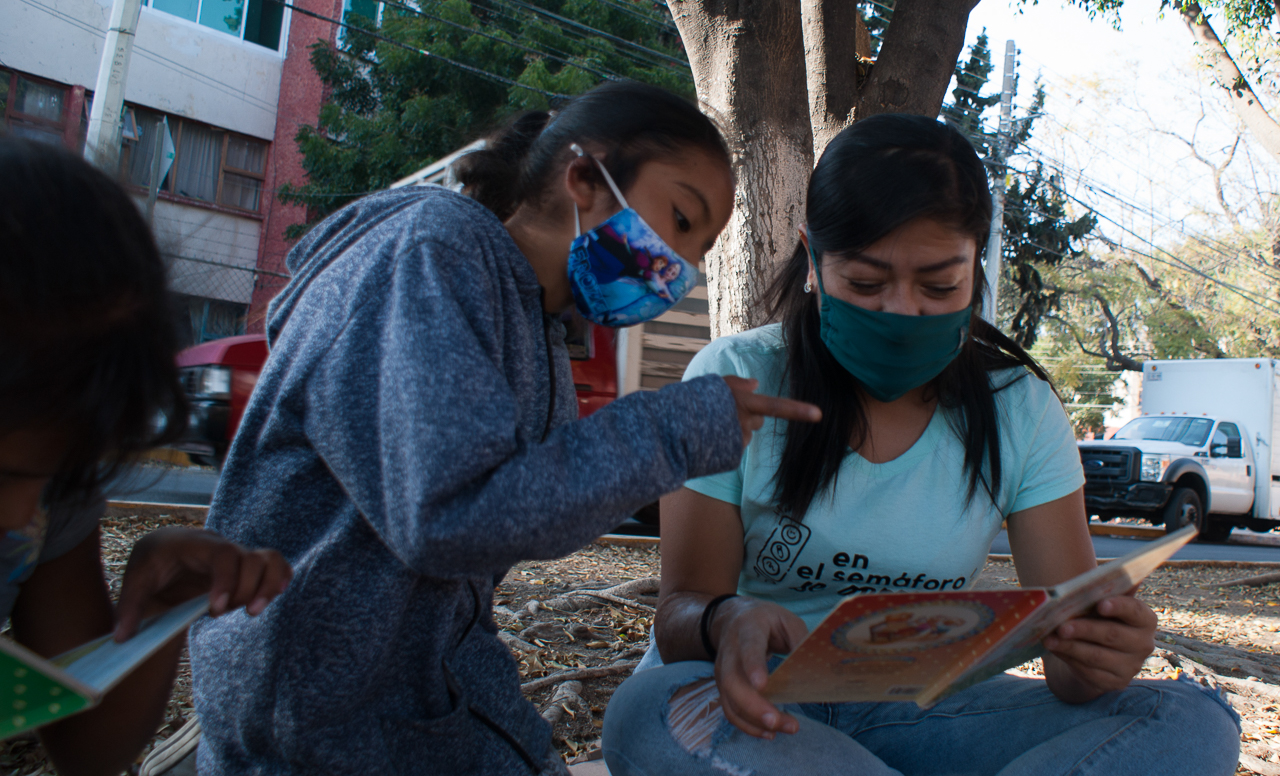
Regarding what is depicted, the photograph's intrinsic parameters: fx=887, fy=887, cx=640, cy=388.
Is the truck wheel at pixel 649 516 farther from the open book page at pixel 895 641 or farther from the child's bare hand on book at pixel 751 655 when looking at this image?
the open book page at pixel 895 641

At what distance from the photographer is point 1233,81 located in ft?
25.5

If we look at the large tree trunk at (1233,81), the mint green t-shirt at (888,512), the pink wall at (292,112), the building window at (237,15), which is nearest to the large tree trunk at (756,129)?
the mint green t-shirt at (888,512)

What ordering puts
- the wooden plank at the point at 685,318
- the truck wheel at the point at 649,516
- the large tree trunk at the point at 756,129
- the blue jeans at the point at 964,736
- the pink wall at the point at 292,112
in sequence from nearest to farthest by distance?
the blue jeans at the point at 964,736
the large tree trunk at the point at 756,129
the truck wheel at the point at 649,516
the wooden plank at the point at 685,318
the pink wall at the point at 292,112

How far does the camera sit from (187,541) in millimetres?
1114

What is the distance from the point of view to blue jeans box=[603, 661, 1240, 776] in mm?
1339

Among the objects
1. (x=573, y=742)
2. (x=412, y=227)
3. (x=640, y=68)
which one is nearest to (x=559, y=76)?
(x=640, y=68)

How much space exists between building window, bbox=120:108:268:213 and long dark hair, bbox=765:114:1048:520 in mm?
14159

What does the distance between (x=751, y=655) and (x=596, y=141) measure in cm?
87

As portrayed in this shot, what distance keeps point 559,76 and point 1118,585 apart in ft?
35.7

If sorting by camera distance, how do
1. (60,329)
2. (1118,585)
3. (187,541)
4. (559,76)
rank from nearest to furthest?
→ (60,329)
(187,541)
(1118,585)
(559,76)

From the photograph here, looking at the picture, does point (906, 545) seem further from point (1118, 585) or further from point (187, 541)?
point (187, 541)

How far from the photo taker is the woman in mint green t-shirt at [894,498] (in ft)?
4.69

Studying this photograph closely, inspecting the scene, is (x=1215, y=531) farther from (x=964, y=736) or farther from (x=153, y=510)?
(x=964, y=736)

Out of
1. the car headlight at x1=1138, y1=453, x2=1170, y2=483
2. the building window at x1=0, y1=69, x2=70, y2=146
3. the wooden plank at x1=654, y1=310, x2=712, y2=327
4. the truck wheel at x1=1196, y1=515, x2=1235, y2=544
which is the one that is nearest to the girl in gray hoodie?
the wooden plank at x1=654, y1=310, x2=712, y2=327
